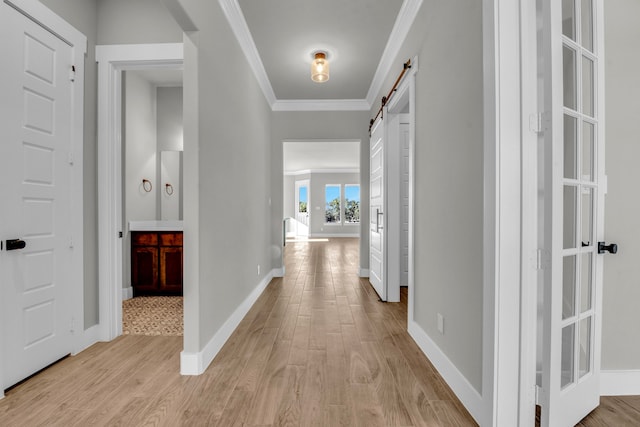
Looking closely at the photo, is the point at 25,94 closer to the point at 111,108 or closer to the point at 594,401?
the point at 111,108

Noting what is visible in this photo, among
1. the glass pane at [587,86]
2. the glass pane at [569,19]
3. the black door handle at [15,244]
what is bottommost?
the black door handle at [15,244]

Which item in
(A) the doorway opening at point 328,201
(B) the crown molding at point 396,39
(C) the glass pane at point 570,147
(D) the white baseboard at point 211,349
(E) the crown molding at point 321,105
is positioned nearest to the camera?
(C) the glass pane at point 570,147

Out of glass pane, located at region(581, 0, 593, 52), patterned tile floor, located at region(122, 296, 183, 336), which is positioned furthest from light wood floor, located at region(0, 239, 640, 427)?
glass pane, located at region(581, 0, 593, 52)

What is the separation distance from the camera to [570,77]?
1.51 meters

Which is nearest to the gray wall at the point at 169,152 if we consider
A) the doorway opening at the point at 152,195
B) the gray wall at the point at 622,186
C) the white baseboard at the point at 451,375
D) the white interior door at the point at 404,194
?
the doorway opening at the point at 152,195

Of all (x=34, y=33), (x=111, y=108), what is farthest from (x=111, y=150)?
(x=34, y=33)

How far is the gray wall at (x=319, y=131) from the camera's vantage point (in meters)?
5.11

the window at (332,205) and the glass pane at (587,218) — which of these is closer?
the glass pane at (587,218)

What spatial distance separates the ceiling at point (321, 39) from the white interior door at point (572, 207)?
1.40 metres

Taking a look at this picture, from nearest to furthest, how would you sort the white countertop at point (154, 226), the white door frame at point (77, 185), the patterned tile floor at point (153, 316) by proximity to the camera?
1. the white door frame at point (77, 185)
2. the patterned tile floor at point (153, 316)
3. the white countertop at point (154, 226)

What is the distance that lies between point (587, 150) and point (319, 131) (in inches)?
155

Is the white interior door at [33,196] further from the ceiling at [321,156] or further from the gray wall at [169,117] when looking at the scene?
Answer: the ceiling at [321,156]

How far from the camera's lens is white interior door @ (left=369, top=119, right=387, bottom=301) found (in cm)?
374

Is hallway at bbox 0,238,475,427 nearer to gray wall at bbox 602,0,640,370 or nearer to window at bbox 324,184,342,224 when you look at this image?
gray wall at bbox 602,0,640,370
